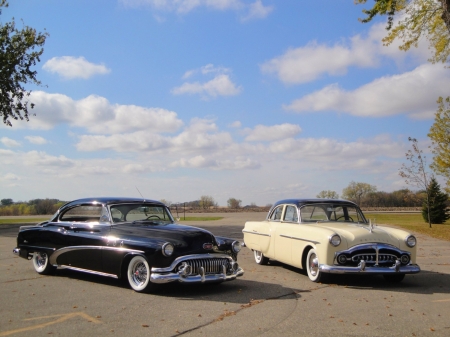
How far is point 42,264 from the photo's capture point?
977cm

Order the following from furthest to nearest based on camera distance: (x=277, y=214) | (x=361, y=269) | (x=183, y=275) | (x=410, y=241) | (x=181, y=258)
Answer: (x=277, y=214) → (x=410, y=241) → (x=361, y=269) → (x=181, y=258) → (x=183, y=275)

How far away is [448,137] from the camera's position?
28.5 metres

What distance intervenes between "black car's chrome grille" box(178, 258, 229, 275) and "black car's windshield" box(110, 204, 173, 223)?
1848mm

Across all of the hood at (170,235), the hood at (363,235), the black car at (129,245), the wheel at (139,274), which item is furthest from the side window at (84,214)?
the hood at (363,235)

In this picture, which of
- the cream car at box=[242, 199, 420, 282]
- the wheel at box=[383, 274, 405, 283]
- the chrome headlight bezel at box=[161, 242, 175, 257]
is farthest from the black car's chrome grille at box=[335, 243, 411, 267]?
the chrome headlight bezel at box=[161, 242, 175, 257]

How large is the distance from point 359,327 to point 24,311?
422cm

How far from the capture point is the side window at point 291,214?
416 inches

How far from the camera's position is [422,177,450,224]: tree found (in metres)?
33.2

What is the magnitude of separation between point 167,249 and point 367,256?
3.58m

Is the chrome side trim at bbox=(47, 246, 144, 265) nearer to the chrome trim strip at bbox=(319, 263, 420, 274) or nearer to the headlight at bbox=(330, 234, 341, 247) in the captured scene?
the chrome trim strip at bbox=(319, 263, 420, 274)

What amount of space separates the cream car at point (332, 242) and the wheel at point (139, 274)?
3073 millimetres

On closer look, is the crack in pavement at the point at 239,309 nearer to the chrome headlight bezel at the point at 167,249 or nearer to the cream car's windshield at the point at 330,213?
the chrome headlight bezel at the point at 167,249

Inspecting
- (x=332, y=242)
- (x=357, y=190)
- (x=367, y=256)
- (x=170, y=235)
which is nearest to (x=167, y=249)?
(x=170, y=235)

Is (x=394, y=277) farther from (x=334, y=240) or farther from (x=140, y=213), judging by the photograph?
(x=140, y=213)
